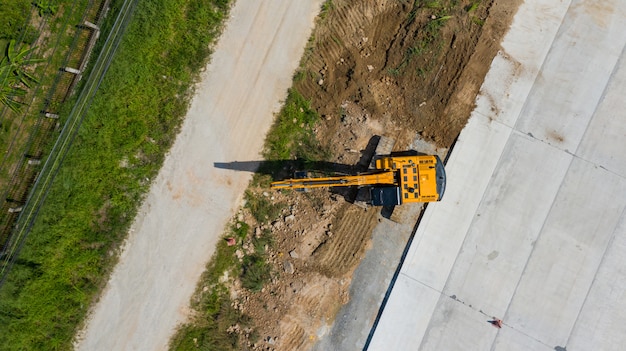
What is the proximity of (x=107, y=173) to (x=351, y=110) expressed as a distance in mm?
8461

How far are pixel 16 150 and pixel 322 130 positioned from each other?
10250 mm

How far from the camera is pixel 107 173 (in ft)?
41.3

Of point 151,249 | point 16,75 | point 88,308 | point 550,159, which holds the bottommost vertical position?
point 88,308

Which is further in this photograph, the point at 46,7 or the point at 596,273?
the point at 596,273

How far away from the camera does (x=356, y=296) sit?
12.9m

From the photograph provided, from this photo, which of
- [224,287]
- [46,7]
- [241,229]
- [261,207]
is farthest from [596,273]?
[46,7]

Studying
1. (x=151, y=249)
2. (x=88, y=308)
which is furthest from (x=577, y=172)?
(x=88, y=308)

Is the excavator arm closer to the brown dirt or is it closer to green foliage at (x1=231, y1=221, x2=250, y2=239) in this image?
the brown dirt

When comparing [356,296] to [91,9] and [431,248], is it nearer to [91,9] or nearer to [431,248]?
[431,248]

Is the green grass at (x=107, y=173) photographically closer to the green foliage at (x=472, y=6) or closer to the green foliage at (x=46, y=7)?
the green foliage at (x=46, y=7)

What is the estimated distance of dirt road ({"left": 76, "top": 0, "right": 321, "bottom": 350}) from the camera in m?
12.6

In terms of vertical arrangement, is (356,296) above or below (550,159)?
below

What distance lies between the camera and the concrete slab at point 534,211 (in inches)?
511

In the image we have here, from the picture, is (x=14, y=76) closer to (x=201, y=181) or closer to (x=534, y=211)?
(x=201, y=181)
